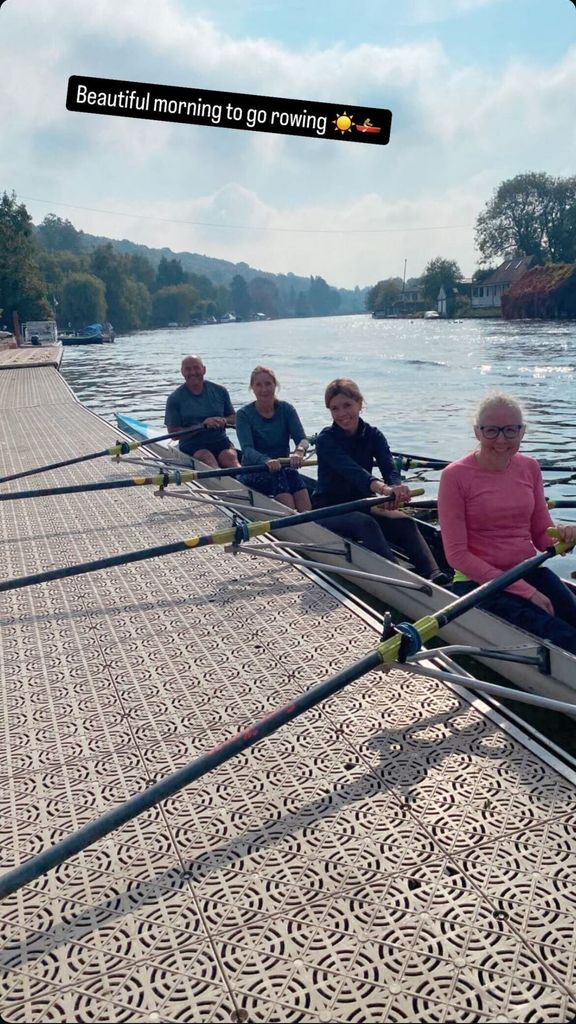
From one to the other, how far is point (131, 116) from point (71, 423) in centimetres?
1016

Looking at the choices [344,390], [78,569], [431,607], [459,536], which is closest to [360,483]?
[344,390]

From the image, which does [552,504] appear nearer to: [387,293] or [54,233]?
[387,293]

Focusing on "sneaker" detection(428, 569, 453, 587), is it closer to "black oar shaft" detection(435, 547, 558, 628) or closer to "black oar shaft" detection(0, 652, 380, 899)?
"black oar shaft" detection(435, 547, 558, 628)

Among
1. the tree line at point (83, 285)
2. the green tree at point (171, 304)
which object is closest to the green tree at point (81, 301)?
the tree line at point (83, 285)

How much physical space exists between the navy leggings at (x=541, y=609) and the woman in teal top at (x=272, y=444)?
10.6 feet

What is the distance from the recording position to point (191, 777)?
2.73 metres

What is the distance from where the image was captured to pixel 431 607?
16.4 ft

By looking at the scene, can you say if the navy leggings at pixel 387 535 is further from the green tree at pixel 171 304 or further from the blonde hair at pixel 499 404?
the green tree at pixel 171 304

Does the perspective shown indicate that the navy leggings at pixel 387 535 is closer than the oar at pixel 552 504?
Yes

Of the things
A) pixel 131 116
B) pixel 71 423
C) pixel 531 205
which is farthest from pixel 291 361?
pixel 531 205

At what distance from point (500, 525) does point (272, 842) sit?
2.22 meters

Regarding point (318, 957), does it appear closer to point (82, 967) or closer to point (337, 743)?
point (82, 967)

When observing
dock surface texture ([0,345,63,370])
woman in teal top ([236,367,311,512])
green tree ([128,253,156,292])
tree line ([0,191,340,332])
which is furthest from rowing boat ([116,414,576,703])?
green tree ([128,253,156,292])

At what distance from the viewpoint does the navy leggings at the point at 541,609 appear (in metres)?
4.03
